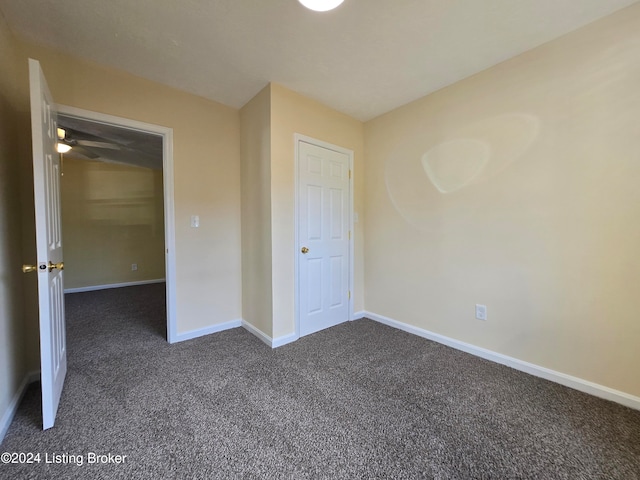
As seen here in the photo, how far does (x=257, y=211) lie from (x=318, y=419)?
5.99 ft

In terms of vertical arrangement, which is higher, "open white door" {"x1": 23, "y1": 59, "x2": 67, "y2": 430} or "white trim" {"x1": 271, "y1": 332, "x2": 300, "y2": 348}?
"open white door" {"x1": 23, "y1": 59, "x2": 67, "y2": 430}

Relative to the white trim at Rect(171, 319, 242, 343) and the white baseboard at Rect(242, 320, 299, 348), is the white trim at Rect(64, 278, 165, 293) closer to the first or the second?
the white trim at Rect(171, 319, 242, 343)

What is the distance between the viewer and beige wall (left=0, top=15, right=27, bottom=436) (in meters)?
1.48

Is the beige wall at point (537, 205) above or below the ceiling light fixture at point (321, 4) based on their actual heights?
below

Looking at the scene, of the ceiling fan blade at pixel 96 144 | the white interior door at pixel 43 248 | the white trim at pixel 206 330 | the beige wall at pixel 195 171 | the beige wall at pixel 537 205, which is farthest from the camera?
the ceiling fan blade at pixel 96 144

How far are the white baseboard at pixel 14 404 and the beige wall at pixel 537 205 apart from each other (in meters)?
2.96

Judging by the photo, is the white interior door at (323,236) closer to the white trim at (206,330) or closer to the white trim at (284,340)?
the white trim at (284,340)

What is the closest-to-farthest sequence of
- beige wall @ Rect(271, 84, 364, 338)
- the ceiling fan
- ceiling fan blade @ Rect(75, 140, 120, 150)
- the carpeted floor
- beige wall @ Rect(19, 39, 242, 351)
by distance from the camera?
the carpeted floor
beige wall @ Rect(19, 39, 242, 351)
beige wall @ Rect(271, 84, 364, 338)
the ceiling fan
ceiling fan blade @ Rect(75, 140, 120, 150)

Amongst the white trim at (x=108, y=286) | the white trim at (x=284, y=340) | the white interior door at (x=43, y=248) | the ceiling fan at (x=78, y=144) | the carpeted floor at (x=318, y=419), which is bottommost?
the carpeted floor at (x=318, y=419)

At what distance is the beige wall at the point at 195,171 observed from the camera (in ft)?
6.98

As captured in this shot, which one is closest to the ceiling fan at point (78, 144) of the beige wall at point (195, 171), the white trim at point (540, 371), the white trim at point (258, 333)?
the beige wall at point (195, 171)

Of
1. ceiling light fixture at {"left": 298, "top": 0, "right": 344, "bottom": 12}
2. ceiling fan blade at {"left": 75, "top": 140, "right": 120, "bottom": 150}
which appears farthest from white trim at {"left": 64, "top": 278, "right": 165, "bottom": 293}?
ceiling light fixture at {"left": 298, "top": 0, "right": 344, "bottom": 12}

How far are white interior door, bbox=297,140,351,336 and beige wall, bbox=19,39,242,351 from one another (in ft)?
2.57

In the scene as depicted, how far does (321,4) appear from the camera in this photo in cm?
143
